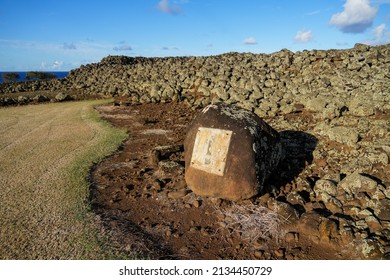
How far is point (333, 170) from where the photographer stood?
22.0 ft

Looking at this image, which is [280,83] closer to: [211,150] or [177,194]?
[211,150]

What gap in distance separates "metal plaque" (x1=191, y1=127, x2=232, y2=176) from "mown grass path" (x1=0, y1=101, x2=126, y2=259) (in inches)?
83.0

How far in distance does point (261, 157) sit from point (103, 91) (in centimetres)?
1673

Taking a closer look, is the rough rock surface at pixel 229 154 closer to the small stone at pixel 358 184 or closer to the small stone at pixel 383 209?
the small stone at pixel 358 184

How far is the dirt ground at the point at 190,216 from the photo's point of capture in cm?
464

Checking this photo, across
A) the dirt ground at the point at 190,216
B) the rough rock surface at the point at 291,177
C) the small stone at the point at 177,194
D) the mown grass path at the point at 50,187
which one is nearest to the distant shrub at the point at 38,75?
the mown grass path at the point at 50,187

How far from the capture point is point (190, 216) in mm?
5520

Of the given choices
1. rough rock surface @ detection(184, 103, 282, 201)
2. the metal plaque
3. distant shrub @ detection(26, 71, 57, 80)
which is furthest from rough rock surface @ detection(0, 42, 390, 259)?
distant shrub @ detection(26, 71, 57, 80)

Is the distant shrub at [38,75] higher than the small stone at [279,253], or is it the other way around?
the distant shrub at [38,75]

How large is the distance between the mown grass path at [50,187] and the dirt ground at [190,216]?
0.35 meters

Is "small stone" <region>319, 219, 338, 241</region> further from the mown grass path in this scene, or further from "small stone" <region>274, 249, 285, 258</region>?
the mown grass path

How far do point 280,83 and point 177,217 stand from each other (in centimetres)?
1015

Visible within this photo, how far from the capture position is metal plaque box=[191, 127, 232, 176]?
5.64 meters
